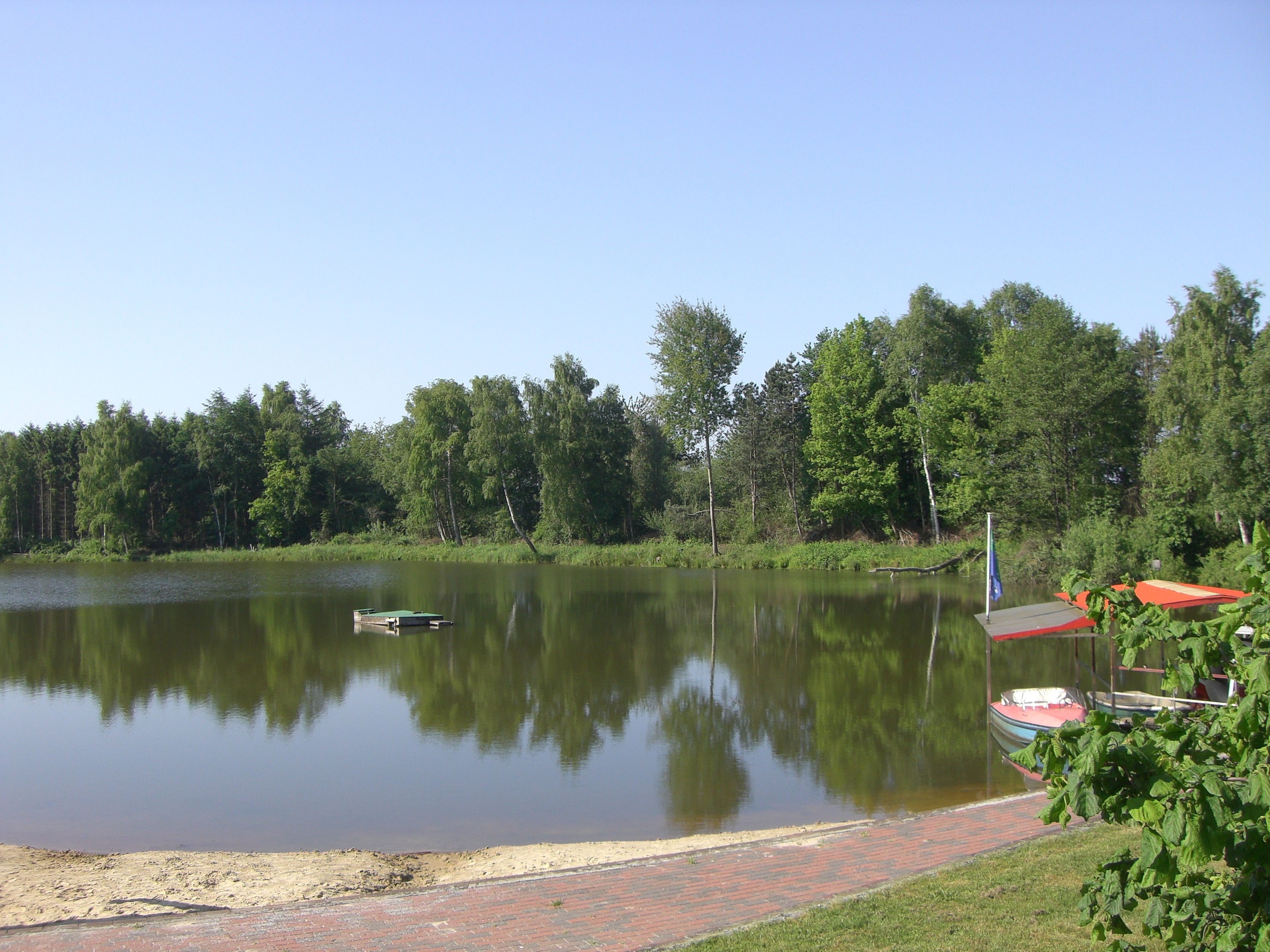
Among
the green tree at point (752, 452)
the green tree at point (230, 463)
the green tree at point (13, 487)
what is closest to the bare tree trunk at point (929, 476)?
the green tree at point (752, 452)

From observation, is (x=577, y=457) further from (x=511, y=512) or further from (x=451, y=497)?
(x=451, y=497)

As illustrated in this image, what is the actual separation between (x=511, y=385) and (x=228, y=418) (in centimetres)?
2807

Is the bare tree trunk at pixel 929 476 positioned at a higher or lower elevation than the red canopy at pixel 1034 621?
higher

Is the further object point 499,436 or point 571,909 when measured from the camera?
point 499,436

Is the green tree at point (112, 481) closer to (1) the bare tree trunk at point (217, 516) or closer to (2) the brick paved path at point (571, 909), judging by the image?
(1) the bare tree trunk at point (217, 516)

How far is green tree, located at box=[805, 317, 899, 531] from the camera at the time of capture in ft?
160

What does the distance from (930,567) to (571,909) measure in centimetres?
3678

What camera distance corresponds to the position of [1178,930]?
11.4ft

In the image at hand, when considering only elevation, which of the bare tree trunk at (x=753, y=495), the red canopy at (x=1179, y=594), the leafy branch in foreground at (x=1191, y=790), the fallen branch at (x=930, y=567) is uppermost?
the bare tree trunk at (x=753, y=495)

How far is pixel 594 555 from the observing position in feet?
171

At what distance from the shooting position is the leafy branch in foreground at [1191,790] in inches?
126

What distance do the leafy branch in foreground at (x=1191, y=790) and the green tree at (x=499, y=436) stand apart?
173 ft

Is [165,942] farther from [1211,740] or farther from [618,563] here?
[618,563]

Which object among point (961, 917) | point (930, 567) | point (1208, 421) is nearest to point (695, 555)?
point (930, 567)
